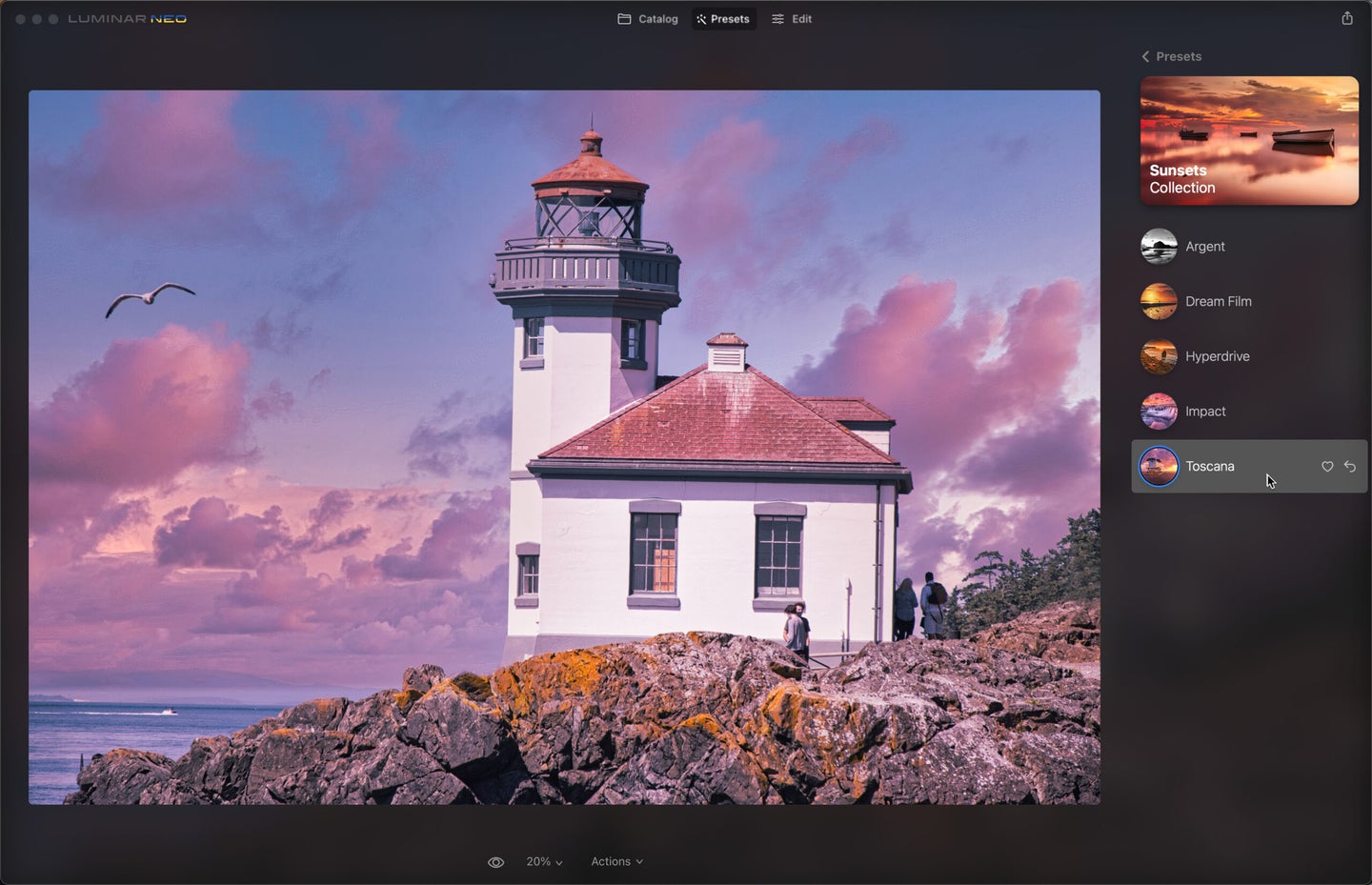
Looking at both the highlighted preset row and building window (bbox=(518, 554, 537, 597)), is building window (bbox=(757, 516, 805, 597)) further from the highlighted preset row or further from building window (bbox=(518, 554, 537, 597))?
the highlighted preset row

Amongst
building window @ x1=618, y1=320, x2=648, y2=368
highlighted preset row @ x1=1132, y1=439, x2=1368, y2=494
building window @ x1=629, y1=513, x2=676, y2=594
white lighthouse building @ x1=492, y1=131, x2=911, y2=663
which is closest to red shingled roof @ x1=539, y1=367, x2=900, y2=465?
white lighthouse building @ x1=492, y1=131, x2=911, y2=663

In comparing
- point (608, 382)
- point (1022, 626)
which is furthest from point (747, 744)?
point (608, 382)

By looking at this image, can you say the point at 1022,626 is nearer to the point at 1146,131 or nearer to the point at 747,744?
the point at 747,744

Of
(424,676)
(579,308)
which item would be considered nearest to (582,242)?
(579,308)

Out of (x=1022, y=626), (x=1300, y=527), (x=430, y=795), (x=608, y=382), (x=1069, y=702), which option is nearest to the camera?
(x=1300, y=527)

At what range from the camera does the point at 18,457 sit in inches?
219

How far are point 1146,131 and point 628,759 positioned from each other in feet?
16.0

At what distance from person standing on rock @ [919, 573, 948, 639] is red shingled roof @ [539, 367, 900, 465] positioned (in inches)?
52.7

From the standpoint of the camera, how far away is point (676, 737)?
820 cm

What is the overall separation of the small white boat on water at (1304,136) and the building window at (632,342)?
43.0 feet

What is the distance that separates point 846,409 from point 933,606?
214 cm

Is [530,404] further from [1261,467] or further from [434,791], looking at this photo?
[1261,467]

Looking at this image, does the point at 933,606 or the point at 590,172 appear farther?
the point at 590,172

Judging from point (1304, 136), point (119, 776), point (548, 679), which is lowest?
point (119, 776)
